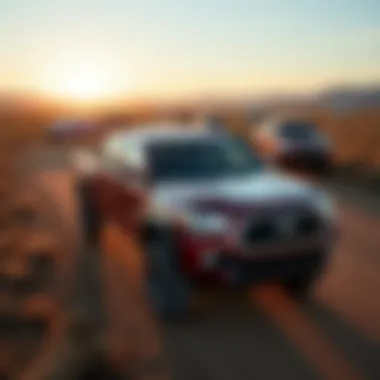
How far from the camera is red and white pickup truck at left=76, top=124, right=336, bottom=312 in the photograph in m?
6.60

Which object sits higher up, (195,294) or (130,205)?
(130,205)

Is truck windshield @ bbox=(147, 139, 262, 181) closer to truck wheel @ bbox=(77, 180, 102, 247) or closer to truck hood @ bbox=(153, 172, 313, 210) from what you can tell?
truck hood @ bbox=(153, 172, 313, 210)

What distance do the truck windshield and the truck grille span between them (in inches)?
50.9

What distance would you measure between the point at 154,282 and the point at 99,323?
833mm

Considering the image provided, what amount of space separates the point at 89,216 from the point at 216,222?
12.8ft

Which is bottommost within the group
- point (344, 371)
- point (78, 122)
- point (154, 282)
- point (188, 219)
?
point (344, 371)

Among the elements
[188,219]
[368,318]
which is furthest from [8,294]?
[368,318]

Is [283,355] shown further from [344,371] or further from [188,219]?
[188,219]

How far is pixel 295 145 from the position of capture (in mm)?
20703

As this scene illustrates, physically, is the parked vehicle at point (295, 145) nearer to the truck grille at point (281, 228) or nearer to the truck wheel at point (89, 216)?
the truck wheel at point (89, 216)

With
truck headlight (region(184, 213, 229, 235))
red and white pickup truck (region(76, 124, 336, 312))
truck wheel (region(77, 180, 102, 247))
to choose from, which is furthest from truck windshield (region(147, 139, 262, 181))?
truck wheel (region(77, 180, 102, 247))

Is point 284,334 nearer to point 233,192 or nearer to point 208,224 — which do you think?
→ point 208,224

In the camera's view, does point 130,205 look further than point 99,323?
Yes

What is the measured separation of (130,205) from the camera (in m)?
7.97
